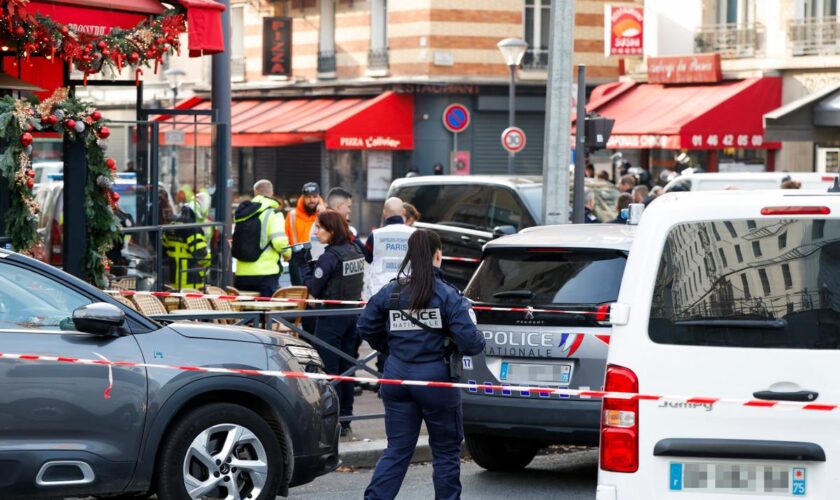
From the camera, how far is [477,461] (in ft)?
30.3

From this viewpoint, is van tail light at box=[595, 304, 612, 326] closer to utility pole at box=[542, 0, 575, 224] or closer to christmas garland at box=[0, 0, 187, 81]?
christmas garland at box=[0, 0, 187, 81]

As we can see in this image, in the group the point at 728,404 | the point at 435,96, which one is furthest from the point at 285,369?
the point at 435,96

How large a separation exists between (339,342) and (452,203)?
6.98m

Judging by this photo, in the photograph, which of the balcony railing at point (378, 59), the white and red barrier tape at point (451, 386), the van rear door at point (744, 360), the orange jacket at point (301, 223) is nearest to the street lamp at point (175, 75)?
the balcony railing at point (378, 59)

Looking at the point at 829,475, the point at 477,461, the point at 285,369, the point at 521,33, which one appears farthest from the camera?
the point at 521,33

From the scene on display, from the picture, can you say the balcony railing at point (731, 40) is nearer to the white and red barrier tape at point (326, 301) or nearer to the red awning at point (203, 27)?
the red awning at point (203, 27)

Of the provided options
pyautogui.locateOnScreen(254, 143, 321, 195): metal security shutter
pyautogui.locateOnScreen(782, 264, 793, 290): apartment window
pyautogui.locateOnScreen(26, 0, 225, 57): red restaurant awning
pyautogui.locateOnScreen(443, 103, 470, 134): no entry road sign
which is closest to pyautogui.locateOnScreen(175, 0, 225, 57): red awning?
pyautogui.locateOnScreen(26, 0, 225, 57): red restaurant awning

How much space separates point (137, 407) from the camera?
22.7 feet

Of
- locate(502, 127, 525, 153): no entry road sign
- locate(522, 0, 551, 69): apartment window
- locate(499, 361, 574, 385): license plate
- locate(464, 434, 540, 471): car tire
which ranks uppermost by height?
locate(522, 0, 551, 69): apartment window

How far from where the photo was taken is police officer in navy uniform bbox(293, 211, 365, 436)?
396 inches

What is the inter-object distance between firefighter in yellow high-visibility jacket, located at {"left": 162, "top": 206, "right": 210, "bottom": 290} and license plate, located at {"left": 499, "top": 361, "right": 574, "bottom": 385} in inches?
230

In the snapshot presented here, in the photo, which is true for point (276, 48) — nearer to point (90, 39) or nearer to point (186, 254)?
point (186, 254)

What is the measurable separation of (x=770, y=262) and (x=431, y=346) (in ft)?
6.85

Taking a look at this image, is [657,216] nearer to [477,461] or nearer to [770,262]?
[770,262]
